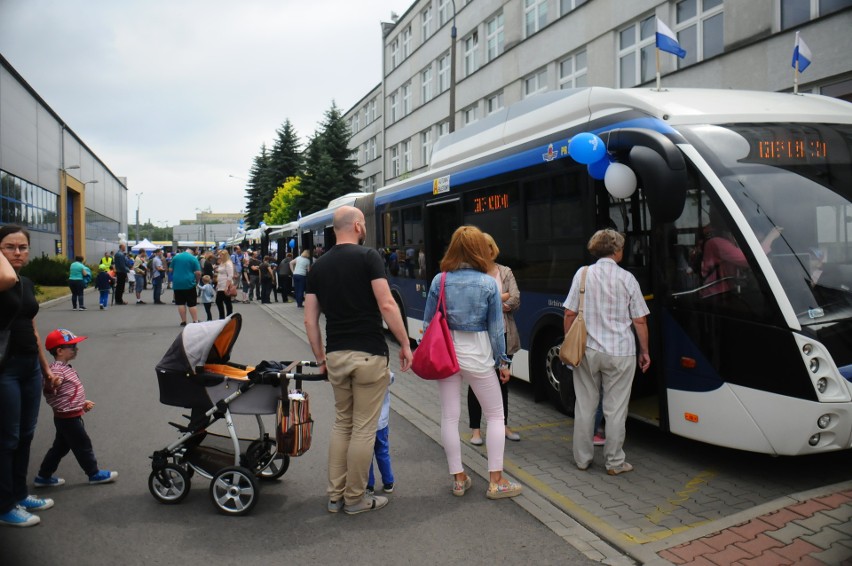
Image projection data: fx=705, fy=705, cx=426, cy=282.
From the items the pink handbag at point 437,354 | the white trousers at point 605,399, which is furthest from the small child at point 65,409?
the white trousers at point 605,399

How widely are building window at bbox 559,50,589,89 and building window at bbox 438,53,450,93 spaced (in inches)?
457

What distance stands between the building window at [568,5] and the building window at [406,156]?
1779cm

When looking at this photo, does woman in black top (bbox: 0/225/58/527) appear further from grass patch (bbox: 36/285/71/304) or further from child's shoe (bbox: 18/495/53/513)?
grass patch (bbox: 36/285/71/304)

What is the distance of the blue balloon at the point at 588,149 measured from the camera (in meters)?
5.86

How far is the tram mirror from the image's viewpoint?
15.9 ft

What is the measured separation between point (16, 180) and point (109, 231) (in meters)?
41.4

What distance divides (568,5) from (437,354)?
22.7m

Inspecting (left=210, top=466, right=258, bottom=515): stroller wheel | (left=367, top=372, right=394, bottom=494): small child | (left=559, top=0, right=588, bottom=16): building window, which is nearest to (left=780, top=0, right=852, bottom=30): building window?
(left=559, top=0, right=588, bottom=16): building window

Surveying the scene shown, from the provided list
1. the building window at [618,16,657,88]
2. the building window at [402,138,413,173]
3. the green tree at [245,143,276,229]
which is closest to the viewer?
the building window at [618,16,657,88]

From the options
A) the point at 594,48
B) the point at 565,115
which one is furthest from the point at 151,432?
the point at 594,48

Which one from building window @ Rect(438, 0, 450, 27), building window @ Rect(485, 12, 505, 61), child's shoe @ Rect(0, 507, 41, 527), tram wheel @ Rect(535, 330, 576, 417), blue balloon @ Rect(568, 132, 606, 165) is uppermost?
building window @ Rect(438, 0, 450, 27)

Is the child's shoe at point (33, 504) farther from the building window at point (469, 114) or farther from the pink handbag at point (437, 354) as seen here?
the building window at point (469, 114)

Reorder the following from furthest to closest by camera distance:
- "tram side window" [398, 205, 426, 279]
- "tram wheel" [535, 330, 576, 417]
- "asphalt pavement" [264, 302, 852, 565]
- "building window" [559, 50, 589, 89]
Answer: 1. "building window" [559, 50, 589, 89]
2. "tram side window" [398, 205, 426, 279]
3. "tram wheel" [535, 330, 576, 417]
4. "asphalt pavement" [264, 302, 852, 565]

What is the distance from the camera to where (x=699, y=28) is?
17.9 meters
